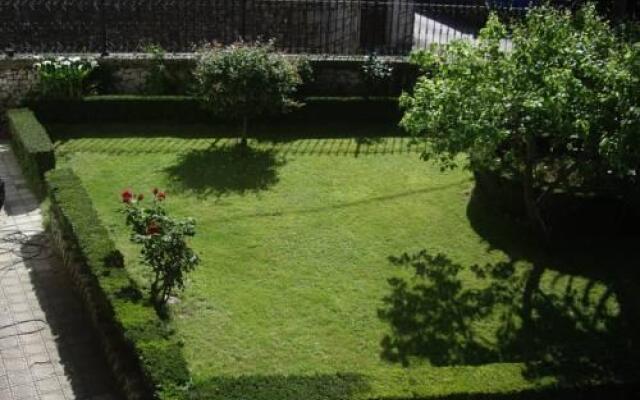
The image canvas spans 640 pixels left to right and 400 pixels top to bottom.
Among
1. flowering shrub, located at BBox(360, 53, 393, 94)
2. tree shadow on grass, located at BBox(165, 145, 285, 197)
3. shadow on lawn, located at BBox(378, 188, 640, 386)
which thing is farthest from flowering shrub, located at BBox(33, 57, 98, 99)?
shadow on lawn, located at BBox(378, 188, 640, 386)

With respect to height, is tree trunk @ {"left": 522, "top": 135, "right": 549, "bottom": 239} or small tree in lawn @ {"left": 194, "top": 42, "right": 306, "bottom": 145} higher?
small tree in lawn @ {"left": 194, "top": 42, "right": 306, "bottom": 145}

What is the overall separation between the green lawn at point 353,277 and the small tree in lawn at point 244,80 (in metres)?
0.82

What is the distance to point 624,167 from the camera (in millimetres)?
7793

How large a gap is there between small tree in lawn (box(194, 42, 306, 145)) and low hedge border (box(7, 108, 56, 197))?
8.90ft

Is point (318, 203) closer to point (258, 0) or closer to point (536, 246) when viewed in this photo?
point (536, 246)

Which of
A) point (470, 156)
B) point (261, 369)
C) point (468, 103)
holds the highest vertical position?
point (468, 103)

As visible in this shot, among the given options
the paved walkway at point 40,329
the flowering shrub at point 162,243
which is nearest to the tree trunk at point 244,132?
the paved walkway at point 40,329

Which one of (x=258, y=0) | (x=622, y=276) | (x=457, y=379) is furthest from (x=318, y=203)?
(x=258, y=0)

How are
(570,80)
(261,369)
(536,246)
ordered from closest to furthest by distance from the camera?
(261,369) < (570,80) < (536,246)

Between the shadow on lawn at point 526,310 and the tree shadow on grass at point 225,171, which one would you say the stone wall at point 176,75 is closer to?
the tree shadow on grass at point 225,171

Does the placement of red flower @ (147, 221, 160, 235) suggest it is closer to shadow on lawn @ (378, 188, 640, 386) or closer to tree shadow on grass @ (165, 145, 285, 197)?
shadow on lawn @ (378, 188, 640, 386)

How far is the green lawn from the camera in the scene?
6.91 meters

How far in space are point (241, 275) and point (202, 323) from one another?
1.11m

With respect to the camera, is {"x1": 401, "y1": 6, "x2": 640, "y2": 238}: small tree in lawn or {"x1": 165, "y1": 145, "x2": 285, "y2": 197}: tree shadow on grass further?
{"x1": 165, "y1": 145, "x2": 285, "y2": 197}: tree shadow on grass
